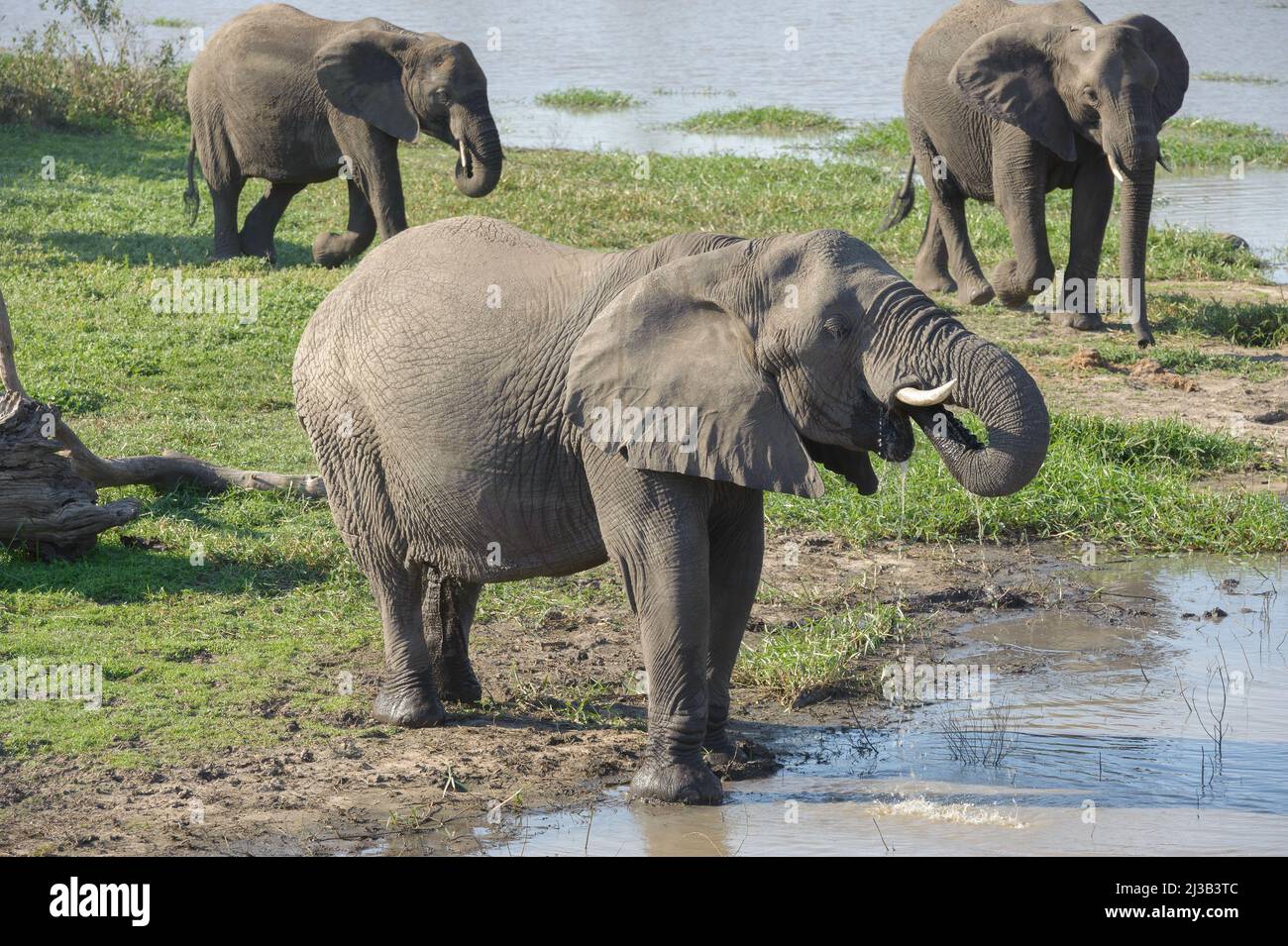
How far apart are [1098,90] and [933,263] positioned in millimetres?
2918

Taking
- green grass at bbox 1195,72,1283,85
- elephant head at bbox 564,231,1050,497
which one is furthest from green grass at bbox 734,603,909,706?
green grass at bbox 1195,72,1283,85

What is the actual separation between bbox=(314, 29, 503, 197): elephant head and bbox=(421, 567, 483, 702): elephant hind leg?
7.13 meters

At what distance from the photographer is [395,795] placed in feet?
20.6

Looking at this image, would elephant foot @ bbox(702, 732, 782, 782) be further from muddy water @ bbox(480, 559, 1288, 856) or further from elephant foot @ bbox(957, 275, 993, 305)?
elephant foot @ bbox(957, 275, 993, 305)

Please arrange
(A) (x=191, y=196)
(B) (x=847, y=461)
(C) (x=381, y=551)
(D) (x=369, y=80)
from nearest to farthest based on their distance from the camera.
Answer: (B) (x=847, y=461), (C) (x=381, y=551), (D) (x=369, y=80), (A) (x=191, y=196)

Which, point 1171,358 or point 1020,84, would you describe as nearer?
point 1171,358

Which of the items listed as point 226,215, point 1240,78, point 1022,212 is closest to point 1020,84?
point 1022,212

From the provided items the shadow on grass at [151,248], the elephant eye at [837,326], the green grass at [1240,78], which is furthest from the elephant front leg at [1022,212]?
the green grass at [1240,78]

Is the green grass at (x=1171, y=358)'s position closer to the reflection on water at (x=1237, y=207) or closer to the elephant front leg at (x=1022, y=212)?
the elephant front leg at (x=1022, y=212)

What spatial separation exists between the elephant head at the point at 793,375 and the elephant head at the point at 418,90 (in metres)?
8.16

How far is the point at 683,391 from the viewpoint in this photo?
5.82 metres

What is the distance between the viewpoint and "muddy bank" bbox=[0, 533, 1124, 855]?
5969 mm

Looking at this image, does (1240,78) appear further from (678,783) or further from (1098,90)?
(678,783)

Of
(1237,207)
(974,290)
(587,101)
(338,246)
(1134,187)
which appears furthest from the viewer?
(587,101)
